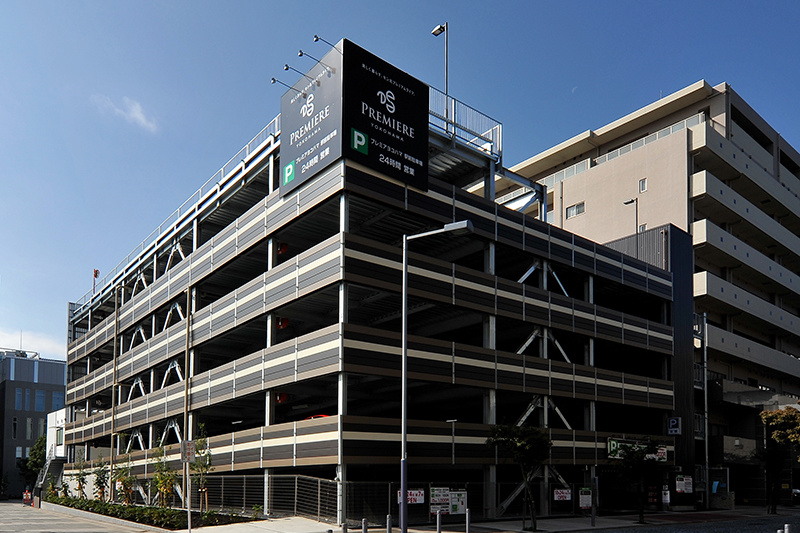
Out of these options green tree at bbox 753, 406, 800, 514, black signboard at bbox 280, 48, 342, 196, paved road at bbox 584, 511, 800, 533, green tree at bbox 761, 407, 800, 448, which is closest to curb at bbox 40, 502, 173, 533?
black signboard at bbox 280, 48, 342, 196

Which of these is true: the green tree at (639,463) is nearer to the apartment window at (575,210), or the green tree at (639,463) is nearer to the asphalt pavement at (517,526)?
the asphalt pavement at (517,526)

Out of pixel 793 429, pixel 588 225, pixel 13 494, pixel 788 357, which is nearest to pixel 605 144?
pixel 588 225

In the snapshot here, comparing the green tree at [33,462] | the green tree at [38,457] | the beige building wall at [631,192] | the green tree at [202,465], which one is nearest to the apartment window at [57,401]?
the green tree at [33,462]

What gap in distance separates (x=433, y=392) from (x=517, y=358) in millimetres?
6445

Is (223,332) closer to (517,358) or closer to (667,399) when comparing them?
(517,358)

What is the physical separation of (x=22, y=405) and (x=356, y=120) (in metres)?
111

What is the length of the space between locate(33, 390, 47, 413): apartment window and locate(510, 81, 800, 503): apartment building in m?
90.2

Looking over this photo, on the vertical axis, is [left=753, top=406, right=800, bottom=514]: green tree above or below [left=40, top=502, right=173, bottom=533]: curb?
above

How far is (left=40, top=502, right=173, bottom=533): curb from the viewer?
37344 mm

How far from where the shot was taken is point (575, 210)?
252ft

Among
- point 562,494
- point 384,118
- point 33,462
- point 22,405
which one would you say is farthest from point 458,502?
point 22,405

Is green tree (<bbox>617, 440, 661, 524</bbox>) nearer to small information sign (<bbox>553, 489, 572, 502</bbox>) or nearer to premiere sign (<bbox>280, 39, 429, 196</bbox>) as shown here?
small information sign (<bbox>553, 489, 572, 502</bbox>)

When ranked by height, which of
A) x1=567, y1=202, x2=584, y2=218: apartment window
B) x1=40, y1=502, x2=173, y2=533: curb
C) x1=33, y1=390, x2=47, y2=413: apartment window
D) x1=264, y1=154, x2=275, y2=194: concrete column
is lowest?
x1=40, y1=502, x2=173, y2=533: curb

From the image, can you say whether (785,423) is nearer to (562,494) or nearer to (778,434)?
(778,434)
